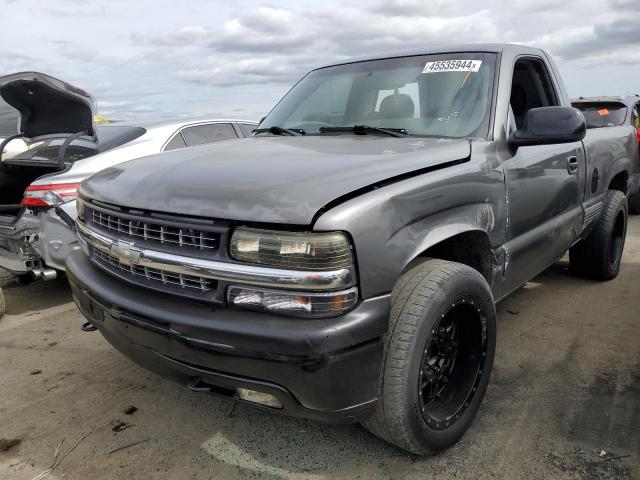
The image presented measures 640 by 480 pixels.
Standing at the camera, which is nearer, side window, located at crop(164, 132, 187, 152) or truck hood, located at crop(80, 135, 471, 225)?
truck hood, located at crop(80, 135, 471, 225)

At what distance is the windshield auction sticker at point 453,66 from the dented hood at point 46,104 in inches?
128

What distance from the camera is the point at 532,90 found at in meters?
3.75

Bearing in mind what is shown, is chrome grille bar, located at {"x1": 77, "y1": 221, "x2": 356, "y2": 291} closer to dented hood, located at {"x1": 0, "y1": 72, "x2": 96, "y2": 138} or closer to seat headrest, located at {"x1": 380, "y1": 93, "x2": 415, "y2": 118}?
seat headrest, located at {"x1": 380, "y1": 93, "x2": 415, "y2": 118}

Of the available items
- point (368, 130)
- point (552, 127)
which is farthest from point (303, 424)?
point (552, 127)

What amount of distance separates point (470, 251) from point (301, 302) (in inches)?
48.4

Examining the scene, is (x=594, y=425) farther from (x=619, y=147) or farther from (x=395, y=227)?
A: (x=619, y=147)

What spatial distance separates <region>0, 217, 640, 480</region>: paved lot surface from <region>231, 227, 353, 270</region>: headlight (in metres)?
1.05

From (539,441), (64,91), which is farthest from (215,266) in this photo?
(64,91)

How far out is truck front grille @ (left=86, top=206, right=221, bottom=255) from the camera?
196cm

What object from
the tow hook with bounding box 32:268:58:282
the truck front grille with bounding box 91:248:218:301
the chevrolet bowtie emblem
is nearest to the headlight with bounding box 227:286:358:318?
the truck front grille with bounding box 91:248:218:301

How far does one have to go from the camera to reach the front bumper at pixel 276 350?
1774mm

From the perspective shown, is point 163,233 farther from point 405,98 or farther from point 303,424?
point 405,98

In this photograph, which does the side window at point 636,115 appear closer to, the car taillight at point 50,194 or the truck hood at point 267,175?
the truck hood at point 267,175

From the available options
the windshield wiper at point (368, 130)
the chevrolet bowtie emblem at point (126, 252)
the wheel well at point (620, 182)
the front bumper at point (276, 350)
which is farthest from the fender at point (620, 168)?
the chevrolet bowtie emblem at point (126, 252)
